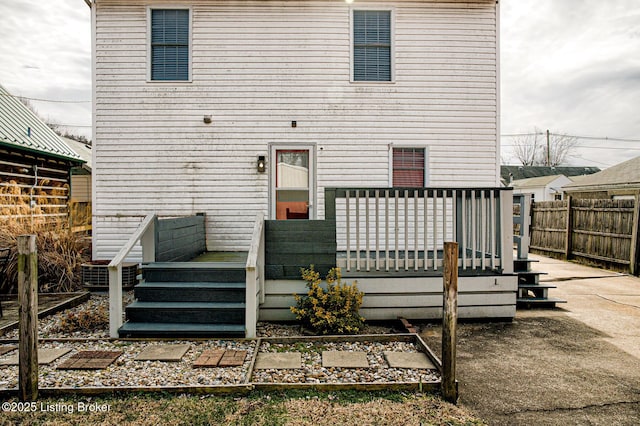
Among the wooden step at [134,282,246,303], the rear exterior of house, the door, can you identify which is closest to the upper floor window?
the rear exterior of house

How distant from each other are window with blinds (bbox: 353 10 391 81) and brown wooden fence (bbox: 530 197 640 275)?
21.2ft

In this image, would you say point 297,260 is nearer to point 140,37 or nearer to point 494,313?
point 494,313

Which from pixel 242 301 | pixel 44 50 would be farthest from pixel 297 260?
pixel 44 50

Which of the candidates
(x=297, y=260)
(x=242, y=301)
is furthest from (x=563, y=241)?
(x=242, y=301)

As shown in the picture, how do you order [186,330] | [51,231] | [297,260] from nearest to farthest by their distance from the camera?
[186,330] < [297,260] < [51,231]

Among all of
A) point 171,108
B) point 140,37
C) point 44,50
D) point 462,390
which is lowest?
point 462,390

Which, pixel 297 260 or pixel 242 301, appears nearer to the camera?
pixel 242 301

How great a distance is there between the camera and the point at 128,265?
21.4 ft

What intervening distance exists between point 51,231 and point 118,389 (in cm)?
542

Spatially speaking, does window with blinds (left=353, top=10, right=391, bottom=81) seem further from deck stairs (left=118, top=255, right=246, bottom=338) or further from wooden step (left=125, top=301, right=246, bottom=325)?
wooden step (left=125, top=301, right=246, bottom=325)

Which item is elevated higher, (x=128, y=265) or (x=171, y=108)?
(x=171, y=108)

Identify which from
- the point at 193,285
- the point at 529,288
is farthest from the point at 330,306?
the point at 529,288

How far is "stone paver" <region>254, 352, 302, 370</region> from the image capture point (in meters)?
3.44

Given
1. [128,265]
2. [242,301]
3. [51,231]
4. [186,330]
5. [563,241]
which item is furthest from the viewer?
[563,241]
